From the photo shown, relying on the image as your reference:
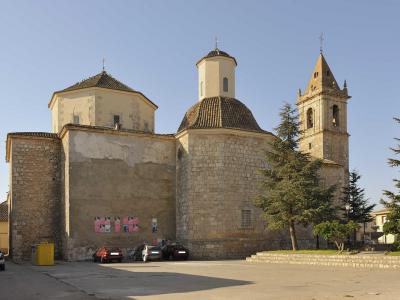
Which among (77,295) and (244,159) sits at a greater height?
(244,159)

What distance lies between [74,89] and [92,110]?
7.32ft

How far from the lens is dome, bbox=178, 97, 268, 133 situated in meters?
32.8

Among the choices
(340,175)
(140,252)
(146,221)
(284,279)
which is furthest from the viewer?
(340,175)

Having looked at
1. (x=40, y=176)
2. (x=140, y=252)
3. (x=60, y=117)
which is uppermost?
(x=60, y=117)

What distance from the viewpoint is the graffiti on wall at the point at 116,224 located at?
3052cm

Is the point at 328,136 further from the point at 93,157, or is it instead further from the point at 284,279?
the point at 284,279

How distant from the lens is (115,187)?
3166cm

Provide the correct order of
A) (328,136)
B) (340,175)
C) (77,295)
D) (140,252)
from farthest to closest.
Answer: (328,136) → (340,175) → (140,252) → (77,295)

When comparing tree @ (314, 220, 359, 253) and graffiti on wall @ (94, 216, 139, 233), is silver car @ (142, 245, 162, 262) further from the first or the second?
tree @ (314, 220, 359, 253)

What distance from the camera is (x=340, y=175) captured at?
43.7 metres

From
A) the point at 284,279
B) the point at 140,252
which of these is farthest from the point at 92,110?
the point at 284,279

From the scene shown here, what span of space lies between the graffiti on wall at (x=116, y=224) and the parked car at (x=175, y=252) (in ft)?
9.90

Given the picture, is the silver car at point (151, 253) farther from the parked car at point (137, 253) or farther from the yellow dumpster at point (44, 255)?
the yellow dumpster at point (44, 255)

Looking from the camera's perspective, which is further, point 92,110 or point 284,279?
point 92,110
